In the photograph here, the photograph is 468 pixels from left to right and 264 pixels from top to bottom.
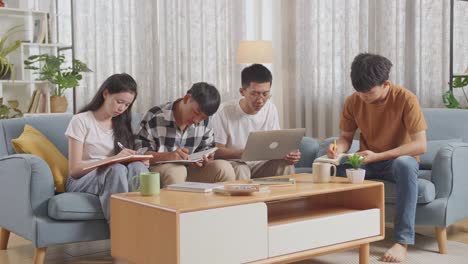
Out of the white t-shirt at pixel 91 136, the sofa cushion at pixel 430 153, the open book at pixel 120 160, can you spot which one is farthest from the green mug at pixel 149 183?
the sofa cushion at pixel 430 153

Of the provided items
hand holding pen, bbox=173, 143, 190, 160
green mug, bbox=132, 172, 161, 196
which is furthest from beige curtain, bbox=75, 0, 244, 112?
green mug, bbox=132, 172, 161, 196

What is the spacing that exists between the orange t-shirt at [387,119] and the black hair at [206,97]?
794 millimetres

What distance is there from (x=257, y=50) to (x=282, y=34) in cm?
66

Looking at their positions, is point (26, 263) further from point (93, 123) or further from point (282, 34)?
point (282, 34)

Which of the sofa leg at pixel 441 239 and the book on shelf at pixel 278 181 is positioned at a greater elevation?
the book on shelf at pixel 278 181

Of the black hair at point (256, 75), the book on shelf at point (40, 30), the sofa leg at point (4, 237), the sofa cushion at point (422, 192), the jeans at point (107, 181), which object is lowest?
the sofa leg at point (4, 237)

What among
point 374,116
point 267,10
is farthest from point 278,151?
point 267,10

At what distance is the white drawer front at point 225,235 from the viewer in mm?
2256

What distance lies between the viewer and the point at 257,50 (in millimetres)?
5574

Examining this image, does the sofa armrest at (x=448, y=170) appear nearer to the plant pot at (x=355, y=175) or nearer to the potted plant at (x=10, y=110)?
the plant pot at (x=355, y=175)

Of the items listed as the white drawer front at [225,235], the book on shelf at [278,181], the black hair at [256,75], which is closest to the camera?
the white drawer front at [225,235]

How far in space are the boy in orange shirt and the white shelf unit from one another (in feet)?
8.82

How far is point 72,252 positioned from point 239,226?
1.28 m

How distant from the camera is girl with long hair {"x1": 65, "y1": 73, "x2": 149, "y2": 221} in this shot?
2.85 meters
